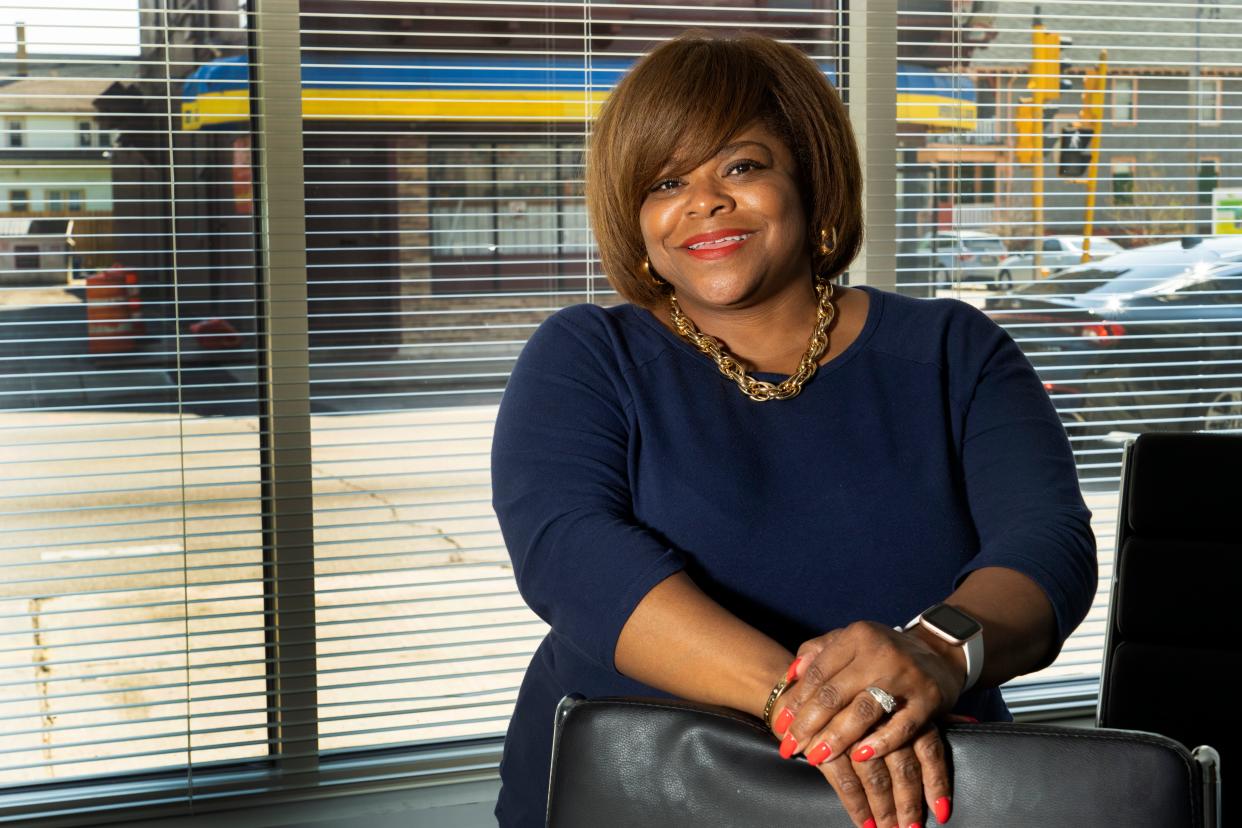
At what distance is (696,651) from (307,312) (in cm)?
133

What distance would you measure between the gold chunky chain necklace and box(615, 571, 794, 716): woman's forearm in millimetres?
260

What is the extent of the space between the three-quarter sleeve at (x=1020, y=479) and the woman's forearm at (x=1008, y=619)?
0.05ft

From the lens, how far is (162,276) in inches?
86.3

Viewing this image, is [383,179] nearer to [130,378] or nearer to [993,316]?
[130,378]

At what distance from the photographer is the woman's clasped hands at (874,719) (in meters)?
0.94

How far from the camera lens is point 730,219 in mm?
1378

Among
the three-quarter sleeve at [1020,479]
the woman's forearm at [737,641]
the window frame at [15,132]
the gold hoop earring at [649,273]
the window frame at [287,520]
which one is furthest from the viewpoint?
the window frame at [287,520]

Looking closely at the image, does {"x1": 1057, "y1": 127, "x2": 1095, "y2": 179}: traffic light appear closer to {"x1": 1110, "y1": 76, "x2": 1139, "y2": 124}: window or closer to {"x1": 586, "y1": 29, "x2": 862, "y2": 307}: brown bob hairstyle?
{"x1": 1110, "y1": 76, "x2": 1139, "y2": 124}: window

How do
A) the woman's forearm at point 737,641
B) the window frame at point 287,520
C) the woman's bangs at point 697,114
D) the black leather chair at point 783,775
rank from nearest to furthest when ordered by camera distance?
the black leather chair at point 783,775 → the woman's forearm at point 737,641 → the woman's bangs at point 697,114 → the window frame at point 287,520

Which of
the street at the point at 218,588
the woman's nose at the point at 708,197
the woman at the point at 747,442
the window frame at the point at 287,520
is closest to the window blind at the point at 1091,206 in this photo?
the window frame at the point at 287,520

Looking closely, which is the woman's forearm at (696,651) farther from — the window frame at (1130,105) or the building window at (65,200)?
the window frame at (1130,105)

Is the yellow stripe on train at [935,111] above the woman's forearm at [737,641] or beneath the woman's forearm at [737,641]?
above

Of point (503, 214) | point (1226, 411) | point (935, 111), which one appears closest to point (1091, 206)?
point (935, 111)

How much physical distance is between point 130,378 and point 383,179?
573 millimetres
